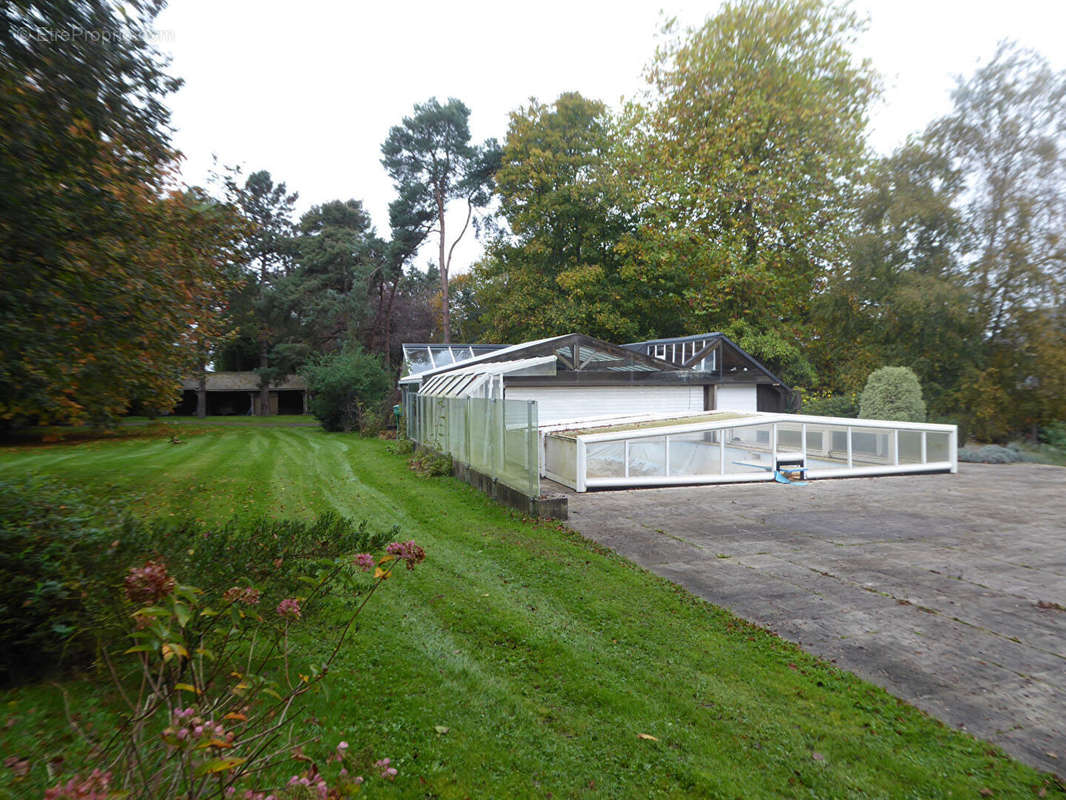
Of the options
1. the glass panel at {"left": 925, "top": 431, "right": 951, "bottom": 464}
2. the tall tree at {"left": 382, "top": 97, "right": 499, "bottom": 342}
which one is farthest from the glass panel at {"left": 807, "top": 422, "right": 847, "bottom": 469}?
the tall tree at {"left": 382, "top": 97, "right": 499, "bottom": 342}

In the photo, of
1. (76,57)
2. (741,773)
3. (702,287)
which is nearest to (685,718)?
(741,773)

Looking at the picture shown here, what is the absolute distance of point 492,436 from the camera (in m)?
10.7

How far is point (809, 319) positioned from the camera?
78.1ft

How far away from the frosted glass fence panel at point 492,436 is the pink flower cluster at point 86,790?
7175 millimetres

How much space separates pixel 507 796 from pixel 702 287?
23.6 meters

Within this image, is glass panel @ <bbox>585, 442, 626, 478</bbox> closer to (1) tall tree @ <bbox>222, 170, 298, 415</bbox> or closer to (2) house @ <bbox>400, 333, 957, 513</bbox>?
(2) house @ <bbox>400, 333, 957, 513</bbox>

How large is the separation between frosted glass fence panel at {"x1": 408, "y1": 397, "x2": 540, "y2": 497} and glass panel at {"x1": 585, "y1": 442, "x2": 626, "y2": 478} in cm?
203

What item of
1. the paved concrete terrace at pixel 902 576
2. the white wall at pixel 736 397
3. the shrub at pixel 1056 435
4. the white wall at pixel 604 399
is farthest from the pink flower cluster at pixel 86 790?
the shrub at pixel 1056 435

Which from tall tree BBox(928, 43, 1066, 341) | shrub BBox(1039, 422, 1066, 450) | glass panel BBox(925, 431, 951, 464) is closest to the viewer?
glass panel BBox(925, 431, 951, 464)

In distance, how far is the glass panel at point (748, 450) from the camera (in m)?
12.4

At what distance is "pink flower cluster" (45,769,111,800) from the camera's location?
1479mm

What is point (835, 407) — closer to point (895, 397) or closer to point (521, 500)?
point (895, 397)

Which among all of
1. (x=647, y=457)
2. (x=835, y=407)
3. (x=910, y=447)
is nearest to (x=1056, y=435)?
(x=835, y=407)

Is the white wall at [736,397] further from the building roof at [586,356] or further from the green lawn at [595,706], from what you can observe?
the green lawn at [595,706]
